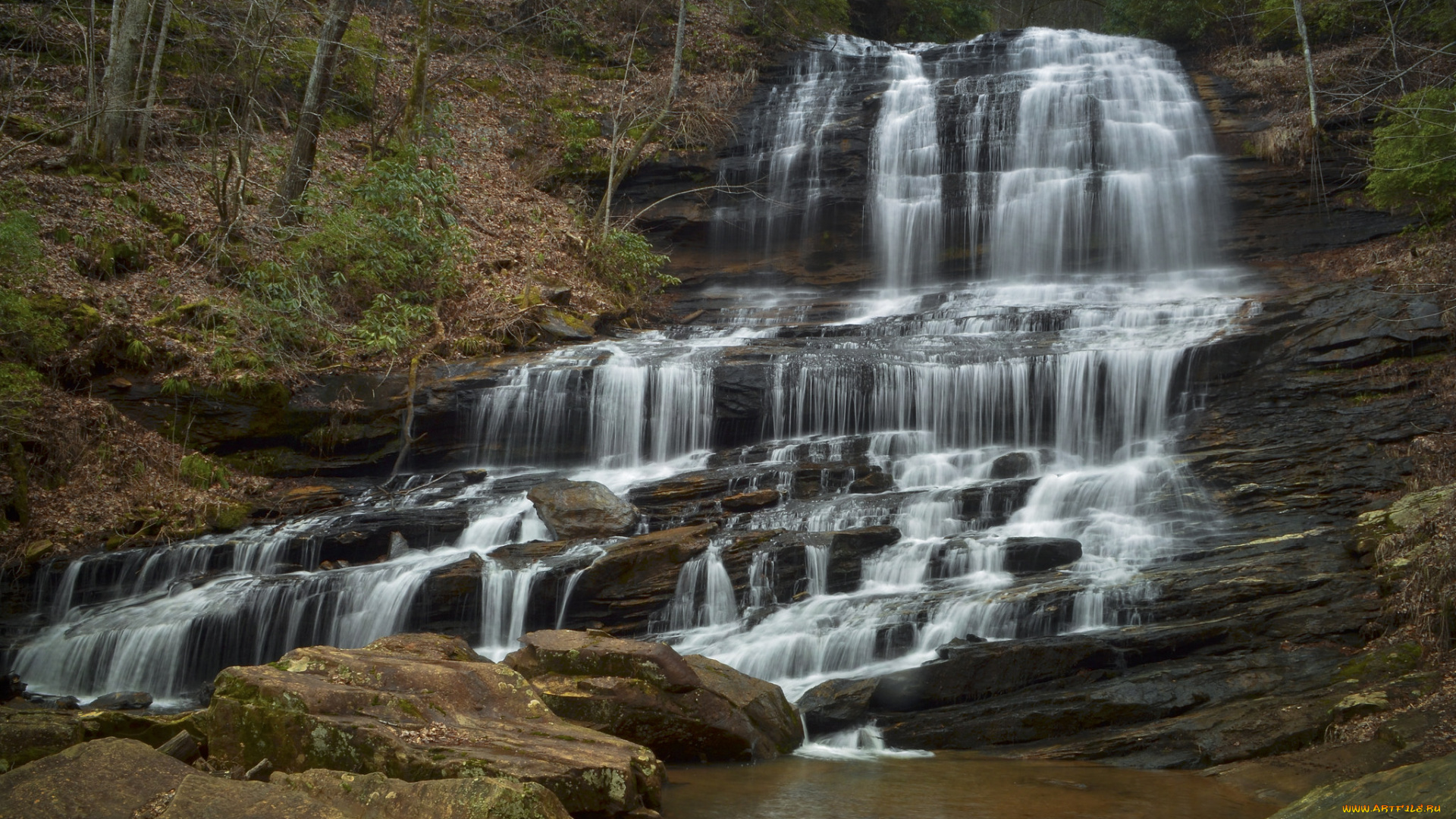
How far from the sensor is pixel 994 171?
842 inches

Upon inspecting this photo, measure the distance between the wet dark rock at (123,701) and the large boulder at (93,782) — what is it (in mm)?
5181

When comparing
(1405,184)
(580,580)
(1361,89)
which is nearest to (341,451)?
(580,580)

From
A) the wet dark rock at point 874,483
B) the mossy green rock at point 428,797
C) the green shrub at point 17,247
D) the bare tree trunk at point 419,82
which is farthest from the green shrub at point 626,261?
the mossy green rock at point 428,797

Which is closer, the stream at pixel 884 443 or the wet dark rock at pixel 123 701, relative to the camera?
the stream at pixel 884 443

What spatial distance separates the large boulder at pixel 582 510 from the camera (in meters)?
11.6

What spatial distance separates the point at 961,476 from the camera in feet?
42.1

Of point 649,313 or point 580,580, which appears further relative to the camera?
point 649,313

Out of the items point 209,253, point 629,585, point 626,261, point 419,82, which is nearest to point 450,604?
point 629,585

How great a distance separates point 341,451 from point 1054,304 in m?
12.8

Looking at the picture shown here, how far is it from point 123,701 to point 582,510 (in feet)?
16.8

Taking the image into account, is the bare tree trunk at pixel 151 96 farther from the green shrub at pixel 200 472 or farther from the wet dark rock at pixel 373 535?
the wet dark rock at pixel 373 535

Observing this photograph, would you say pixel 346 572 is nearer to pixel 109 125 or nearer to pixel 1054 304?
pixel 109 125

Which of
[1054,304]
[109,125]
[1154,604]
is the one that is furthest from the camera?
[1054,304]

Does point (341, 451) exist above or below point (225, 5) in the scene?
below
